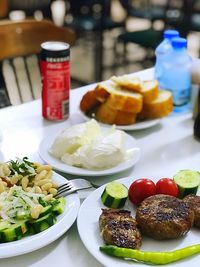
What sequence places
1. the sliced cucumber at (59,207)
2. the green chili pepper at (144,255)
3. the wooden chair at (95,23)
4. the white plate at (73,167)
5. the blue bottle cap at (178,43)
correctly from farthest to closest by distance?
1. the wooden chair at (95,23)
2. the blue bottle cap at (178,43)
3. the white plate at (73,167)
4. the sliced cucumber at (59,207)
5. the green chili pepper at (144,255)

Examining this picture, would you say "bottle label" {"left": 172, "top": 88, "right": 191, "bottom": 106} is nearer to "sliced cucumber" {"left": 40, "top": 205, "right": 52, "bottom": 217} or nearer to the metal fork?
the metal fork

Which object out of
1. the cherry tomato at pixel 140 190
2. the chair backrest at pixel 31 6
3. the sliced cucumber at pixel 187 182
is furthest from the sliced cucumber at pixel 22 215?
the chair backrest at pixel 31 6

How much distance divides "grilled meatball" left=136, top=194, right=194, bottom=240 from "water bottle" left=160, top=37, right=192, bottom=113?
709mm

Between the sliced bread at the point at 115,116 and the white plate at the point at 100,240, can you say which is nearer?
the white plate at the point at 100,240

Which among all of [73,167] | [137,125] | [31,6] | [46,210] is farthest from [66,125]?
[31,6]

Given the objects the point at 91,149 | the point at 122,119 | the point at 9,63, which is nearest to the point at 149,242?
the point at 91,149

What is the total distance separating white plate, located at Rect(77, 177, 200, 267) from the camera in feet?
2.71

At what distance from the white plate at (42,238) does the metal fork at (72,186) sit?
0.05 meters

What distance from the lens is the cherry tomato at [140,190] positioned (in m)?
0.98

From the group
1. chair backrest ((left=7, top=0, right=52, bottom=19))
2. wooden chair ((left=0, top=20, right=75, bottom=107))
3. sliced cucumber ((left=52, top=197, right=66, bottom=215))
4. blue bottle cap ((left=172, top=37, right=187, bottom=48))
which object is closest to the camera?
sliced cucumber ((left=52, top=197, right=66, bottom=215))

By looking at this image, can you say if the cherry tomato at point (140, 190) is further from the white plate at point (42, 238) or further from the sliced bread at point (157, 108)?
the sliced bread at point (157, 108)

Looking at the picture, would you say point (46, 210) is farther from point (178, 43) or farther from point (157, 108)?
point (178, 43)

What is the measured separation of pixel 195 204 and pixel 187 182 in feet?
0.35

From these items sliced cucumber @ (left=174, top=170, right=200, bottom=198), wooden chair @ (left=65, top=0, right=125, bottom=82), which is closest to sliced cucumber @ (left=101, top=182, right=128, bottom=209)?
sliced cucumber @ (left=174, top=170, right=200, bottom=198)
